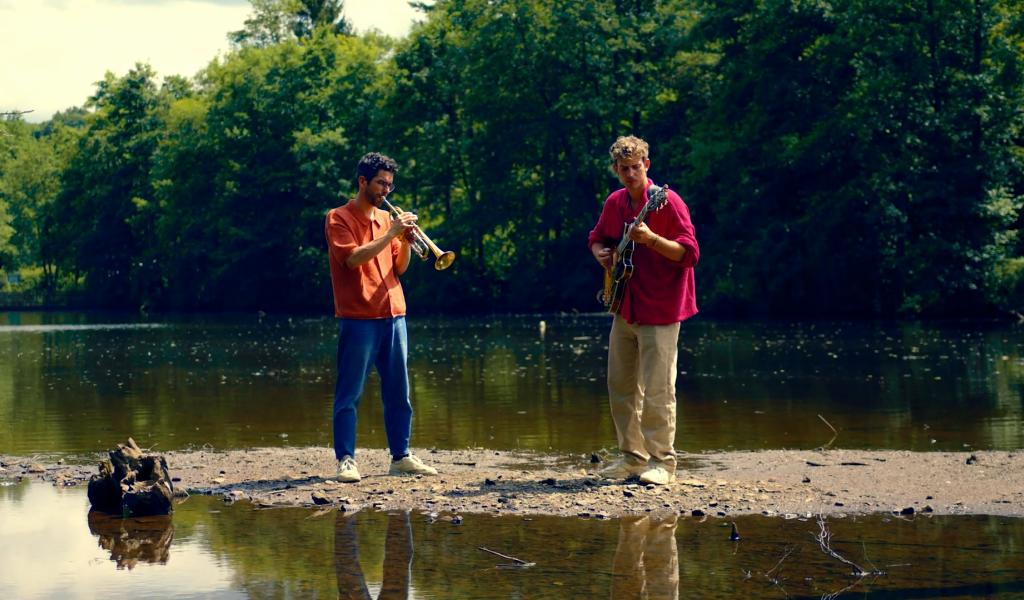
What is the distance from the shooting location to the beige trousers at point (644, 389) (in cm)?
915

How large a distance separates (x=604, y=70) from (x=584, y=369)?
37514 millimetres

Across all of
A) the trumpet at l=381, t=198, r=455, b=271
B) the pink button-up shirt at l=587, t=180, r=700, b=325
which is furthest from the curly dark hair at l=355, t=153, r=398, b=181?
the pink button-up shirt at l=587, t=180, r=700, b=325

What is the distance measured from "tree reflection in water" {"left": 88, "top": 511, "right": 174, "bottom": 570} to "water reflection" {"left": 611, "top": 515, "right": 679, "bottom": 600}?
2253 mm

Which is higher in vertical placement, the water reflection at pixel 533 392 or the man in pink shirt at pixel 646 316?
the man in pink shirt at pixel 646 316

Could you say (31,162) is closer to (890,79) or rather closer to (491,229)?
(491,229)

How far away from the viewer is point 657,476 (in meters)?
8.98

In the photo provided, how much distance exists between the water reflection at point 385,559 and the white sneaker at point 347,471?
1.09m

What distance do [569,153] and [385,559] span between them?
55032mm

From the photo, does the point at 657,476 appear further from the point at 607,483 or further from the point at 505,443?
the point at 505,443

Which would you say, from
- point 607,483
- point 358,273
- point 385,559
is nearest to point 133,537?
point 385,559

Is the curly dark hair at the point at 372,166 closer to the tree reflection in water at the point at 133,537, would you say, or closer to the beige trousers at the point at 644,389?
the beige trousers at the point at 644,389

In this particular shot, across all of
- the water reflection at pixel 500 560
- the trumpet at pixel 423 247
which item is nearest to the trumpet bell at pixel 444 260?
the trumpet at pixel 423 247

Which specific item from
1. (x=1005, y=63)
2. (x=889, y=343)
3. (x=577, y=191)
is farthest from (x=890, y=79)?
(x=577, y=191)

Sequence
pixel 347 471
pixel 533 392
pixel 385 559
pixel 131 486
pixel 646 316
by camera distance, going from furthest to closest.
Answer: pixel 533 392 → pixel 347 471 → pixel 646 316 → pixel 131 486 → pixel 385 559
